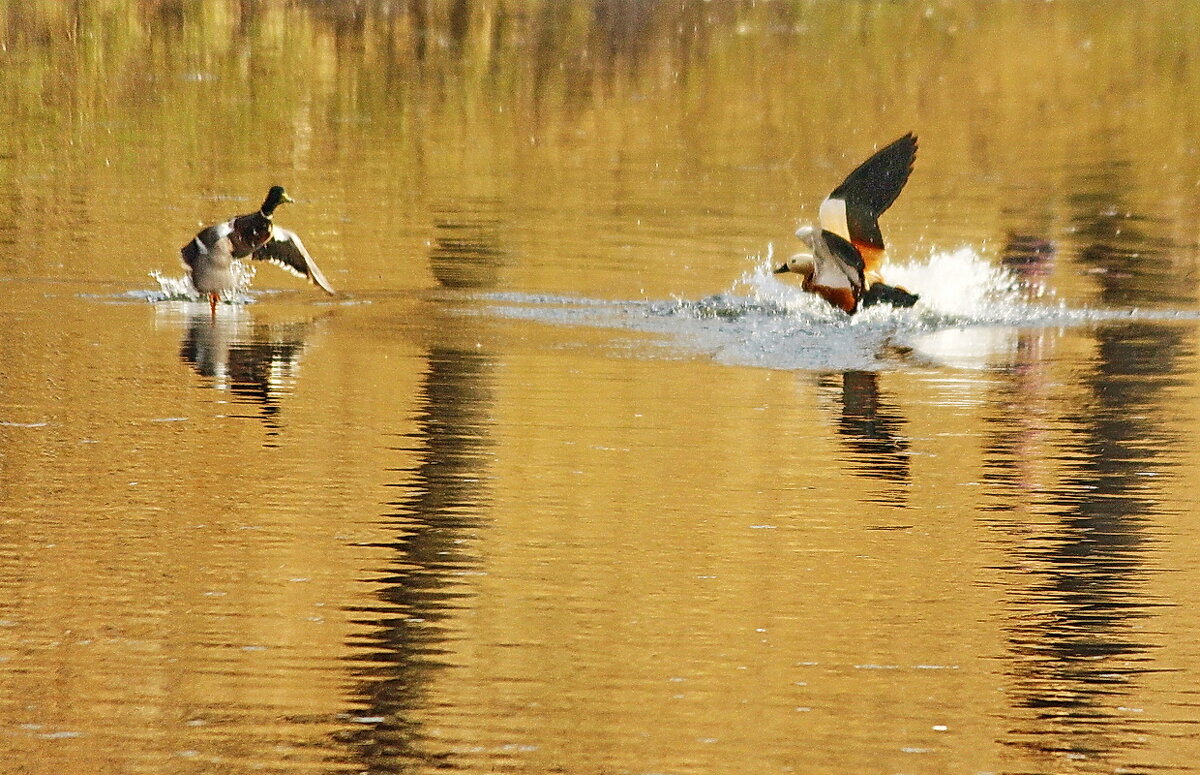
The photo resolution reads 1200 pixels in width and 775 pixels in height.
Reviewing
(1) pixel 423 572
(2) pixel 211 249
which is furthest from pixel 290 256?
(1) pixel 423 572

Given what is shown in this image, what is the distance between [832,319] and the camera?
14.1 m

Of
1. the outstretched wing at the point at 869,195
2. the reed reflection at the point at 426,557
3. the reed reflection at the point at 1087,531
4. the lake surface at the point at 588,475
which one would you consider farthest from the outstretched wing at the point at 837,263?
the reed reflection at the point at 426,557

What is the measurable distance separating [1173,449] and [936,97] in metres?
24.4

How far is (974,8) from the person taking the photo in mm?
55031

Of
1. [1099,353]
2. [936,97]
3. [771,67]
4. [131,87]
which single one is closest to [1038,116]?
[936,97]

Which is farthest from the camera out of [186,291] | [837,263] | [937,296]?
[937,296]

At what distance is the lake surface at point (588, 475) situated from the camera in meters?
6.25

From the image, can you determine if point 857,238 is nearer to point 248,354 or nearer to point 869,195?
point 869,195

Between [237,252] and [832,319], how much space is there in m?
3.73

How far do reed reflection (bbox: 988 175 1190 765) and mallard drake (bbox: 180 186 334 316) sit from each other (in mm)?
4600

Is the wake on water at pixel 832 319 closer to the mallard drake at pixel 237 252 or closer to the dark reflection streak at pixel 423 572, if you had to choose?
the mallard drake at pixel 237 252

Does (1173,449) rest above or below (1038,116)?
below

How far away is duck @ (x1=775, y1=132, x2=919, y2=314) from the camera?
13.8 metres

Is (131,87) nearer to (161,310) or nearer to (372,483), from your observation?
(161,310)
